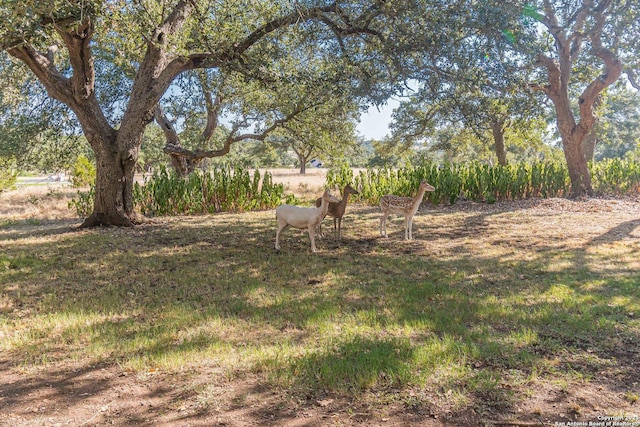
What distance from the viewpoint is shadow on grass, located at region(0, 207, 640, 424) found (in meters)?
3.33

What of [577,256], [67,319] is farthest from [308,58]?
[67,319]

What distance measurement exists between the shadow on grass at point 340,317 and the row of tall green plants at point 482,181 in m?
7.42

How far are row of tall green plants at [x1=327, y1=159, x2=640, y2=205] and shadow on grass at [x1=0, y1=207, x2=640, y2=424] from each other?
7.42 meters

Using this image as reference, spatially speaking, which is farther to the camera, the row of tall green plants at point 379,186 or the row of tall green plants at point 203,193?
the row of tall green plants at point 379,186

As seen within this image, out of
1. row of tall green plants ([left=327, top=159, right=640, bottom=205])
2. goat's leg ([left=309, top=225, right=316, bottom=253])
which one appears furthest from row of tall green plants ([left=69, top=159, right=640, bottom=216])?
goat's leg ([left=309, top=225, right=316, bottom=253])

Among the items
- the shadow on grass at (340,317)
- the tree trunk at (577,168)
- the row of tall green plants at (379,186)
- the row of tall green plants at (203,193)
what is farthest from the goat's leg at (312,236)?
the tree trunk at (577,168)

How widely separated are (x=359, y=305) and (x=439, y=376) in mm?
1807

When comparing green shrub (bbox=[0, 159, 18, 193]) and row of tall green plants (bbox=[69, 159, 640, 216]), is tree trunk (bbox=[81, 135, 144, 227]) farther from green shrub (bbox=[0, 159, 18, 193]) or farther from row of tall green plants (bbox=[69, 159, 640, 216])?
green shrub (bbox=[0, 159, 18, 193])

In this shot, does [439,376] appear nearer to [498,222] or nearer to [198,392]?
[198,392]

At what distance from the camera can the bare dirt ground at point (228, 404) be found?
109 inches

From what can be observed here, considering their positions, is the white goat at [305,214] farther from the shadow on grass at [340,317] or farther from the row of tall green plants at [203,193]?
the row of tall green plants at [203,193]

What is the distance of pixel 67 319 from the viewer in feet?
15.2

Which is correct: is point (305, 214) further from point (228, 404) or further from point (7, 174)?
point (7, 174)

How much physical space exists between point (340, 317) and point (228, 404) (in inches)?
73.1
